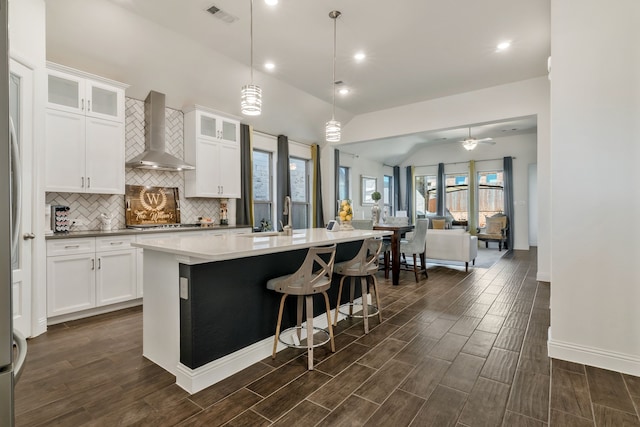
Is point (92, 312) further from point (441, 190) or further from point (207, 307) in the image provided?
point (441, 190)

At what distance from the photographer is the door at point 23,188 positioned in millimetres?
2795

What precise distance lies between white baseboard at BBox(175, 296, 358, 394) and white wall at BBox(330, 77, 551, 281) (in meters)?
4.92

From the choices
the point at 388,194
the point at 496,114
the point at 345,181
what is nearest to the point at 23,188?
the point at 496,114

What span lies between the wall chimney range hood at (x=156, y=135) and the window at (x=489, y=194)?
9318mm

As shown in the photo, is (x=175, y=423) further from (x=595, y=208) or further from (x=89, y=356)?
(x=595, y=208)

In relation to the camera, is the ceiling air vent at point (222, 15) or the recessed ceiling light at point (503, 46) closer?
the ceiling air vent at point (222, 15)

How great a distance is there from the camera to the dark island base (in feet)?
7.01

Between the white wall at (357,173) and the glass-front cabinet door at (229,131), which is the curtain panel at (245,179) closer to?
the glass-front cabinet door at (229,131)

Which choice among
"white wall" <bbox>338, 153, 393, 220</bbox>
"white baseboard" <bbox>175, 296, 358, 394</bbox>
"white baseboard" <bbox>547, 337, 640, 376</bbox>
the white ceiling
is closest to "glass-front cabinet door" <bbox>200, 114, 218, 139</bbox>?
the white ceiling

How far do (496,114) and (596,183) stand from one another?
11.7 feet

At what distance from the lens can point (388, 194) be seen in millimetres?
11969

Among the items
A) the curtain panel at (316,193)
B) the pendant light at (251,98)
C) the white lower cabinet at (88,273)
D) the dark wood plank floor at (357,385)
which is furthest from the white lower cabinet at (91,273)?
the curtain panel at (316,193)

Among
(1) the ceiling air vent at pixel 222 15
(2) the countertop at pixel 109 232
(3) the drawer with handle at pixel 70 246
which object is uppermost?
(1) the ceiling air vent at pixel 222 15

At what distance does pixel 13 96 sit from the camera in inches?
109
